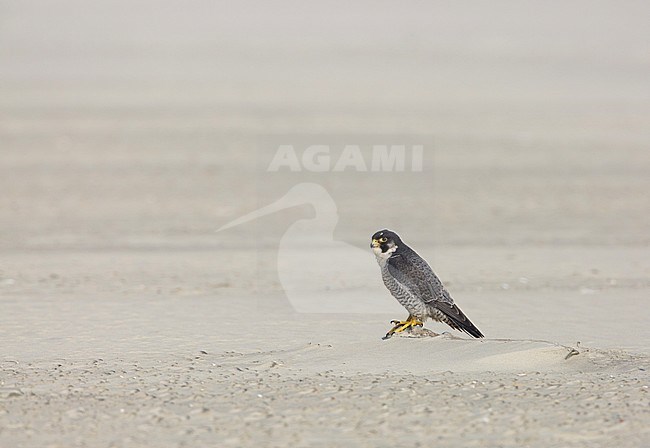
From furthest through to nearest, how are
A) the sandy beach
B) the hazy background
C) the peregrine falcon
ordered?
the hazy background < the peregrine falcon < the sandy beach

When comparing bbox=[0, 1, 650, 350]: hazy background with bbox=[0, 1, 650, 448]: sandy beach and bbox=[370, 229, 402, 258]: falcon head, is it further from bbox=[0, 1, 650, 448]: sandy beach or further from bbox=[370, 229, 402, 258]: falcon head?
bbox=[370, 229, 402, 258]: falcon head

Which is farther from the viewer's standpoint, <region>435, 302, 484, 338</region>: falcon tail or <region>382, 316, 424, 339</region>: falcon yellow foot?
<region>382, 316, 424, 339</region>: falcon yellow foot

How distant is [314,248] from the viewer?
9.93m

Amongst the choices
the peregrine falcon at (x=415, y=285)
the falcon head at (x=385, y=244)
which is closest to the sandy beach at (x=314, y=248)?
the peregrine falcon at (x=415, y=285)

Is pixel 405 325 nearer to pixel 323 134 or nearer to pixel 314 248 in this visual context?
pixel 314 248

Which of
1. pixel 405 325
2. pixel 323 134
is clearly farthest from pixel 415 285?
pixel 323 134

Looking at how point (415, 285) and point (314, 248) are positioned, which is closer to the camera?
point (415, 285)

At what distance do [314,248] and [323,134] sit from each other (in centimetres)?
707

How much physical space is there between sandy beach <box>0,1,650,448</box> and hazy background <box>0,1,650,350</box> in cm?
6

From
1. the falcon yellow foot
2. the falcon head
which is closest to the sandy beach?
the falcon yellow foot

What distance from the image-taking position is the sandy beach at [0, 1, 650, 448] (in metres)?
4.84

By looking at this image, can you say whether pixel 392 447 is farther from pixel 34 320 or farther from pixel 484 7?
pixel 484 7

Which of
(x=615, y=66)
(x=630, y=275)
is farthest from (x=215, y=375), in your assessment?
(x=615, y=66)

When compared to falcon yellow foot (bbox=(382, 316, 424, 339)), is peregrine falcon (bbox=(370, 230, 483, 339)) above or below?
above
